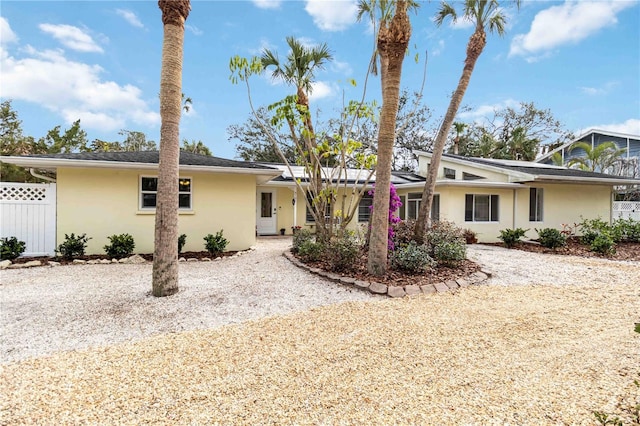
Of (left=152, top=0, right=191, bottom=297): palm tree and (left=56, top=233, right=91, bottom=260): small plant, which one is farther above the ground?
(left=152, top=0, right=191, bottom=297): palm tree

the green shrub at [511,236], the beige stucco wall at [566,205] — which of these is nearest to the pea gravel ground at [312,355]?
the green shrub at [511,236]

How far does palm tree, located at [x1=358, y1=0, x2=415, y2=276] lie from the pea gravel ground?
103 cm

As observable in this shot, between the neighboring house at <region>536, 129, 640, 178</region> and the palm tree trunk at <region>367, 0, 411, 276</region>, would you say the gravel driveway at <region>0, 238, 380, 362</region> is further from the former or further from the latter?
the neighboring house at <region>536, 129, 640, 178</region>

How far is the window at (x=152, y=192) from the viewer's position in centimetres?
914

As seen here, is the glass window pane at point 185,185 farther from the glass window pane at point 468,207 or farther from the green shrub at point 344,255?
the glass window pane at point 468,207

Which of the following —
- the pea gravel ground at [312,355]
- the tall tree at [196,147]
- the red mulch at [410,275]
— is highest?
the tall tree at [196,147]

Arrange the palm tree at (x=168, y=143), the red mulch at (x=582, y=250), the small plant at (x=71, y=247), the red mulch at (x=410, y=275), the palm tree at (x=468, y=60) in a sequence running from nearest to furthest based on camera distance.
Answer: the palm tree at (x=168, y=143), the red mulch at (x=410, y=275), the palm tree at (x=468, y=60), the small plant at (x=71, y=247), the red mulch at (x=582, y=250)

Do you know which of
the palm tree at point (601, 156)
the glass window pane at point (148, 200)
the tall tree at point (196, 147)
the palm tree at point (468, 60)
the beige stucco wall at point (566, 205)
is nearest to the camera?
the palm tree at point (468, 60)

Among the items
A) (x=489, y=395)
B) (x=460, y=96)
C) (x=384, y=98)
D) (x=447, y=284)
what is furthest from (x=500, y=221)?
(x=489, y=395)

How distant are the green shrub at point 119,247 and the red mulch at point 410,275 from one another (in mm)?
5113

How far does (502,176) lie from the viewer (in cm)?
1333

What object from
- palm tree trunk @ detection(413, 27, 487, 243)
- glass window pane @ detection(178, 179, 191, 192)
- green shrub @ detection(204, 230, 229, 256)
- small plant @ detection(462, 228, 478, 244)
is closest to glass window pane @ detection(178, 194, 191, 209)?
glass window pane @ detection(178, 179, 191, 192)

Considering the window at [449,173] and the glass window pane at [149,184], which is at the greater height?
the window at [449,173]

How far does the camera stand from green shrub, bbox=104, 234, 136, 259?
8.16 m
